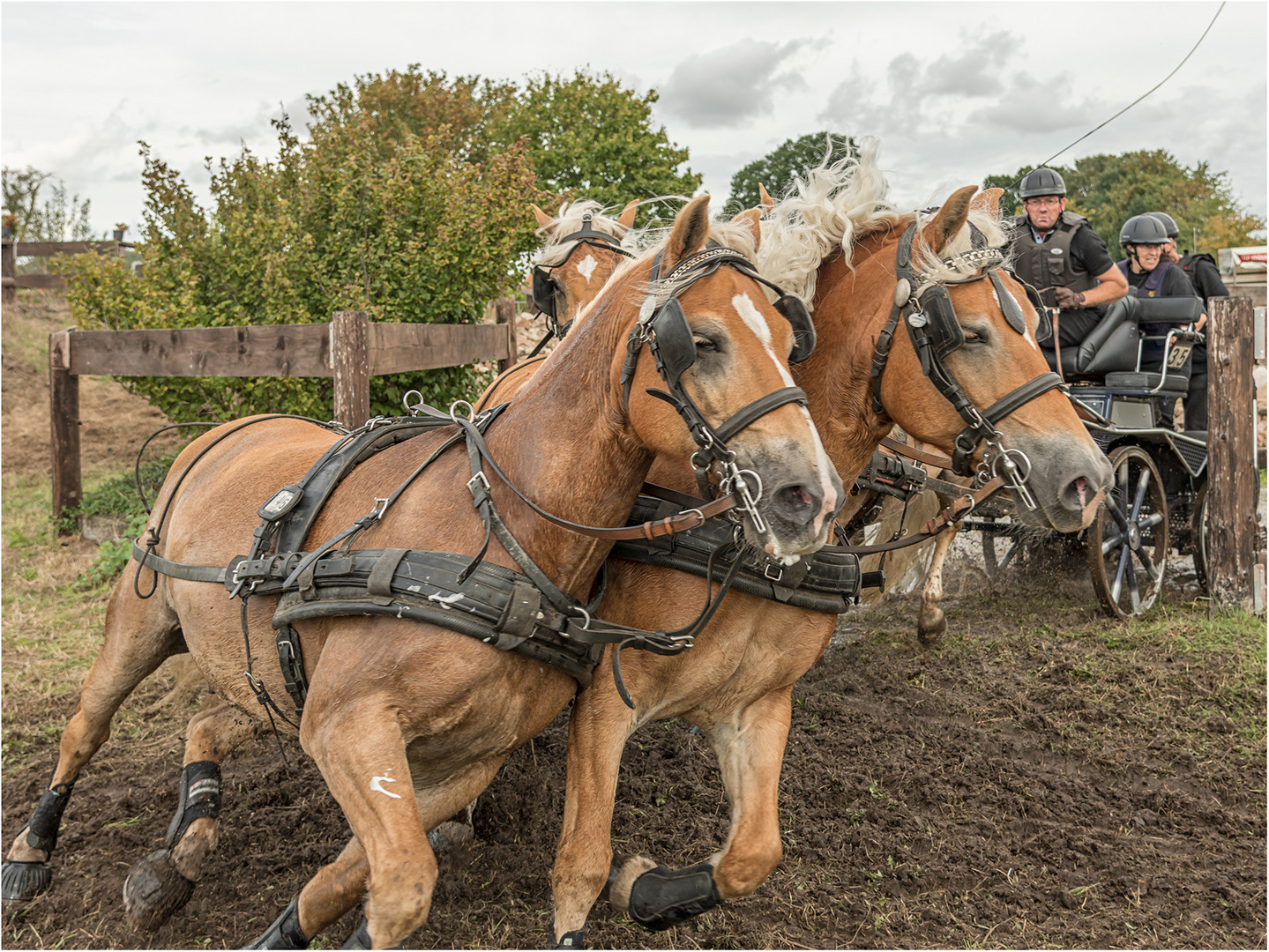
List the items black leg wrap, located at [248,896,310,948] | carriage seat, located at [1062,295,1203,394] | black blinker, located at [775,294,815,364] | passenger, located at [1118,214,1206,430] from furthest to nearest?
passenger, located at [1118,214,1206,430] → carriage seat, located at [1062,295,1203,394] → black leg wrap, located at [248,896,310,948] → black blinker, located at [775,294,815,364]

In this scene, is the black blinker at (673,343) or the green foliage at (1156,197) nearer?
the black blinker at (673,343)

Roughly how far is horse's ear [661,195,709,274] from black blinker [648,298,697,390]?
0.17 m

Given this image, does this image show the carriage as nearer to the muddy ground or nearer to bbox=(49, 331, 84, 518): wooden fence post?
the muddy ground

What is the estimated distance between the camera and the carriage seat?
6.08m

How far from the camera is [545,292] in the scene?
14.9 feet

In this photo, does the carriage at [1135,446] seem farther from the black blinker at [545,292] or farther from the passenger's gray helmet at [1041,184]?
the black blinker at [545,292]

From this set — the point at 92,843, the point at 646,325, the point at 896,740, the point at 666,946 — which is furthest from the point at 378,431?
the point at 896,740

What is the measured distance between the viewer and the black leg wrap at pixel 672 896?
8.39 ft

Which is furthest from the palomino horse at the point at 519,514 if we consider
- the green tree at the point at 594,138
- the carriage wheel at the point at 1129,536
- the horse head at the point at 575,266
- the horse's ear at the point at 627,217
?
the green tree at the point at 594,138

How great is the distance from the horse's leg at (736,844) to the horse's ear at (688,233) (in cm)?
135

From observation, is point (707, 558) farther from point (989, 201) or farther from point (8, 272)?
point (8, 272)

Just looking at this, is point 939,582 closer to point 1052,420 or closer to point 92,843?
point 1052,420

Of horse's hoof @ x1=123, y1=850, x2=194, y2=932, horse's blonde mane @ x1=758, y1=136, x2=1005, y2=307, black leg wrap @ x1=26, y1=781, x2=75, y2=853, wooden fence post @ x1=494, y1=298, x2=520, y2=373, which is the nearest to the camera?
horse's blonde mane @ x1=758, y1=136, x2=1005, y2=307

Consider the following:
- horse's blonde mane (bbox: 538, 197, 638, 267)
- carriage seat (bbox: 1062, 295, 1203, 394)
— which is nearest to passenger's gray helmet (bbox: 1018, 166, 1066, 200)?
carriage seat (bbox: 1062, 295, 1203, 394)
